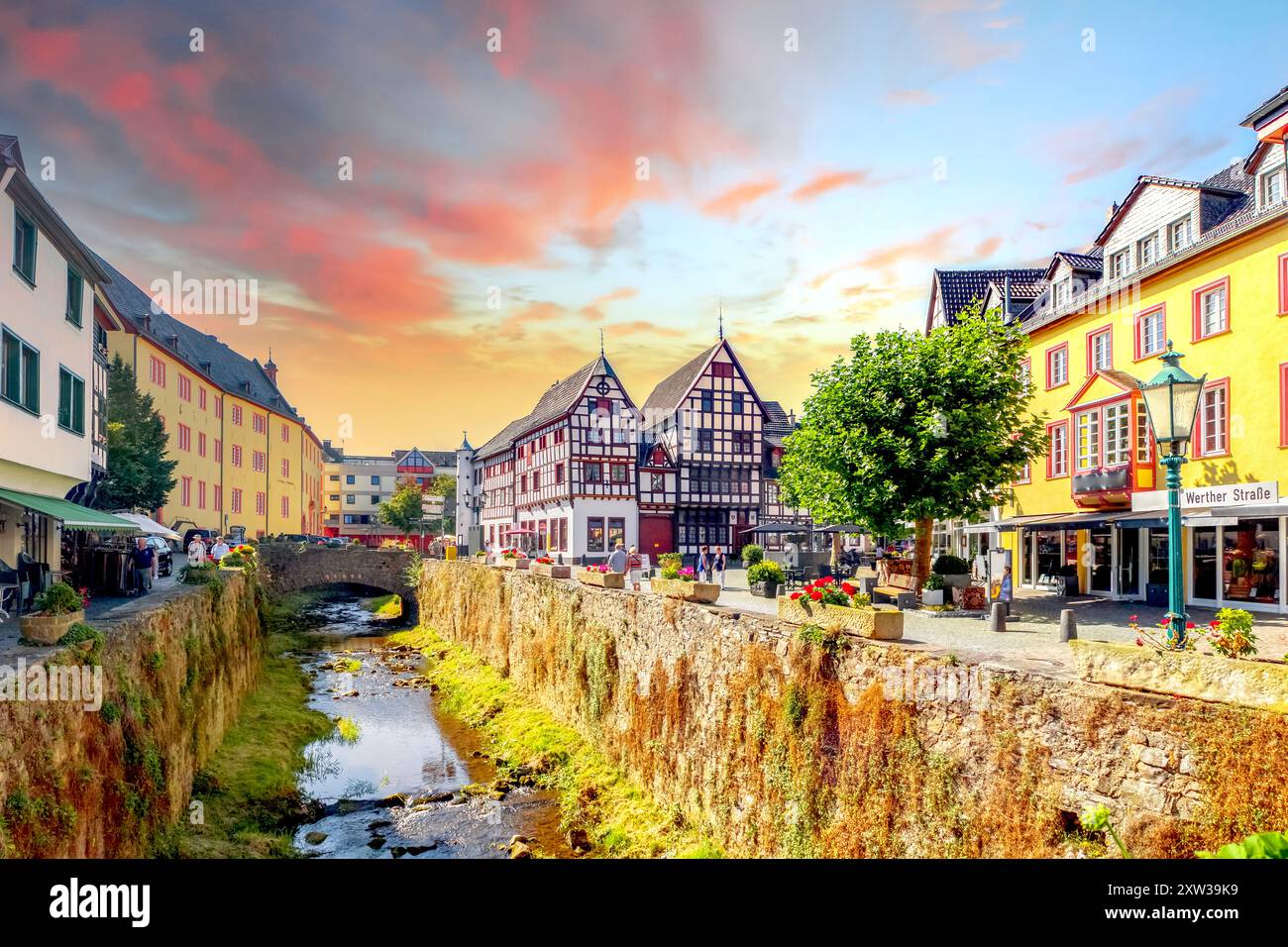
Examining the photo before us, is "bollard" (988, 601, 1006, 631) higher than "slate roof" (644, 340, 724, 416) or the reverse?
the reverse

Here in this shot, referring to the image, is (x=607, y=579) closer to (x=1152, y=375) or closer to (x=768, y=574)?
(x=768, y=574)

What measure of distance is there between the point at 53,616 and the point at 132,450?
A: 28.7 meters

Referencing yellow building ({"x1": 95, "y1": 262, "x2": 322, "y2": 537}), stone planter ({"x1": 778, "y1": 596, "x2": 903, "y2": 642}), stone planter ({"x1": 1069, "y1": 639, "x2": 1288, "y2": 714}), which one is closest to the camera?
stone planter ({"x1": 1069, "y1": 639, "x2": 1288, "y2": 714})

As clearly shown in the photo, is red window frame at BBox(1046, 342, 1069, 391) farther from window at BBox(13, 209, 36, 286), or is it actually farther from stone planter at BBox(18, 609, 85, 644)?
window at BBox(13, 209, 36, 286)

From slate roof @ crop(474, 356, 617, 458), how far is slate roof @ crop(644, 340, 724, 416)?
178 inches

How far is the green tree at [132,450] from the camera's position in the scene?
33.2m

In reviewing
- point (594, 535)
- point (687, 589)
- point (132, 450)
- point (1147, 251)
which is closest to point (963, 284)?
point (1147, 251)

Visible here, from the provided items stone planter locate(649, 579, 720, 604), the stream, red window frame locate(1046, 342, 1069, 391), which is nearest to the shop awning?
the stream

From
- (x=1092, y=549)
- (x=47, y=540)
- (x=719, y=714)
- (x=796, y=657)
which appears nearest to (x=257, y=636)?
(x=47, y=540)

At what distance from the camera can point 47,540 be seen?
66.4ft

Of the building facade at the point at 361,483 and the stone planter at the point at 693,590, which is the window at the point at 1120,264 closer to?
the stone planter at the point at 693,590

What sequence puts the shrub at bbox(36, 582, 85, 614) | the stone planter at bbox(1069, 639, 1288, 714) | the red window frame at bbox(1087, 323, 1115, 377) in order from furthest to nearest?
the red window frame at bbox(1087, 323, 1115, 377), the shrub at bbox(36, 582, 85, 614), the stone planter at bbox(1069, 639, 1288, 714)

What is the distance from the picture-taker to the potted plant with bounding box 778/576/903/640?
34.8ft
